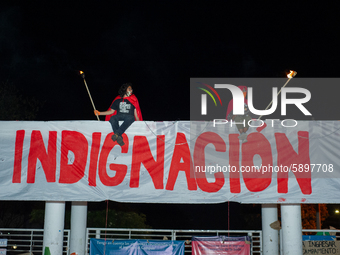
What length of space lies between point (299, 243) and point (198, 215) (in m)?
30.9

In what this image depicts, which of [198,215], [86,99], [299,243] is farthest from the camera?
[198,215]

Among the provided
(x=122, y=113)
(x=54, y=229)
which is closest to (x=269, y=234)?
(x=122, y=113)

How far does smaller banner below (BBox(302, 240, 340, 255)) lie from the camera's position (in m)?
9.34

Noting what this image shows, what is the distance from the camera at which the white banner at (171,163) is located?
771 centimetres

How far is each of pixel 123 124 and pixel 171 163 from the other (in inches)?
57.3

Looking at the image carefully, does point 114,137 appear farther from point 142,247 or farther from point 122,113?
point 142,247

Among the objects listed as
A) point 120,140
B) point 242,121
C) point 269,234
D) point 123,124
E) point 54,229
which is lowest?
point 269,234

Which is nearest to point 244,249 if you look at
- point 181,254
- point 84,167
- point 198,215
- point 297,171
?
point 181,254

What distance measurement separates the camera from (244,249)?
929 cm

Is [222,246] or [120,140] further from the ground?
[120,140]

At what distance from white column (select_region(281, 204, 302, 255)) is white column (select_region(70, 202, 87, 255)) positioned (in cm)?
555

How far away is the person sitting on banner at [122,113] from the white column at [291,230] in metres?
4.11

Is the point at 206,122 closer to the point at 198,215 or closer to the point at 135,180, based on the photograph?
the point at 135,180

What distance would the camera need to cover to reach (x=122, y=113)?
320 inches
